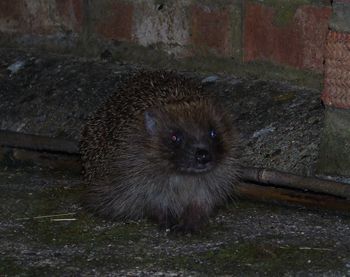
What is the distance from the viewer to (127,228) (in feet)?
17.0

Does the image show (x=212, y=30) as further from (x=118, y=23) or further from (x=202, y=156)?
(x=202, y=156)

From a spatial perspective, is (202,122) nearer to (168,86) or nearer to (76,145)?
(168,86)

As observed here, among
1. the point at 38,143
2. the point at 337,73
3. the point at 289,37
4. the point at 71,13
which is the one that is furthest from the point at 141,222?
the point at 71,13

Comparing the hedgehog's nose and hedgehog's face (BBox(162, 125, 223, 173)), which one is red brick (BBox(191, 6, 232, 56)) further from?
the hedgehog's nose

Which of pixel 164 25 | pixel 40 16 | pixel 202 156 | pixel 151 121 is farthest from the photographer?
pixel 40 16

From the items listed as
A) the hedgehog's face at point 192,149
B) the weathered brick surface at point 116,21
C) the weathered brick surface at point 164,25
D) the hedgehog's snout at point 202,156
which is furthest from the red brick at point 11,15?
the hedgehog's snout at point 202,156

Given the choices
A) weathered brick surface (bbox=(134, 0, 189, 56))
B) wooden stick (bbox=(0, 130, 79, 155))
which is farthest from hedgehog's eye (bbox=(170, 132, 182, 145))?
weathered brick surface (bbox=(134, 0, 189, 56))

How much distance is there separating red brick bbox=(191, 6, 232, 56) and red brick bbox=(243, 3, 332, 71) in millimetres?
141

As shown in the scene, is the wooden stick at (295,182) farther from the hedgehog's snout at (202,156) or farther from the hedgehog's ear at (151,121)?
the hedgehog's ear at (151,121)

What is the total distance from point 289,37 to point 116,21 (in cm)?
127

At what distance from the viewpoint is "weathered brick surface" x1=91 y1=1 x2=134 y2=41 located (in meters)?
6.65

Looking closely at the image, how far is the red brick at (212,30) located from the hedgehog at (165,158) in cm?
76

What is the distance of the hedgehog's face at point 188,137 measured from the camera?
5.07m

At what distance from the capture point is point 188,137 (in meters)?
5.09
